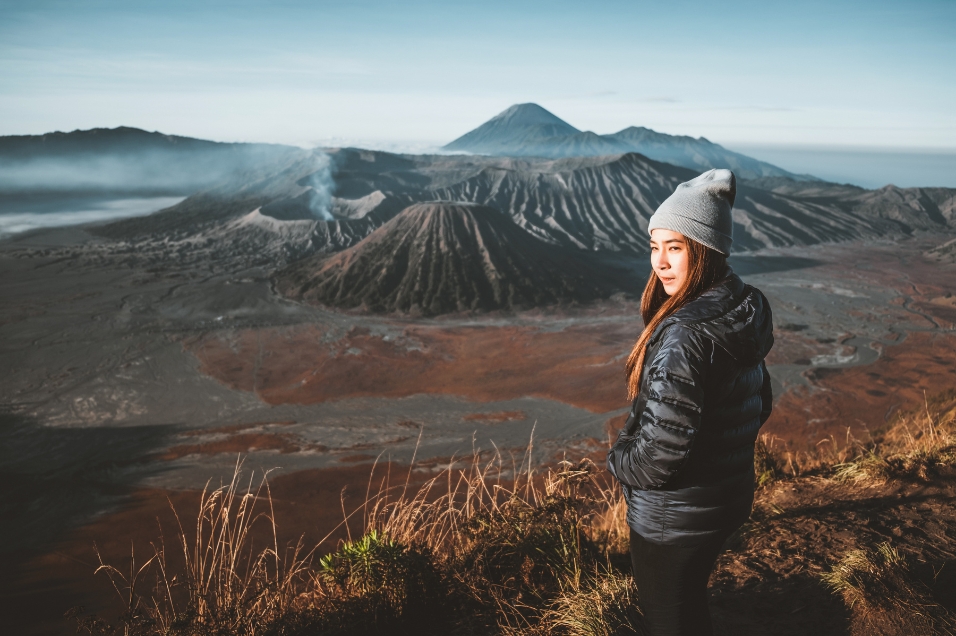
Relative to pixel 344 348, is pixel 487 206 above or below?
above

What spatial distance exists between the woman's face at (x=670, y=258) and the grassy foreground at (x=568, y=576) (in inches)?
52.6

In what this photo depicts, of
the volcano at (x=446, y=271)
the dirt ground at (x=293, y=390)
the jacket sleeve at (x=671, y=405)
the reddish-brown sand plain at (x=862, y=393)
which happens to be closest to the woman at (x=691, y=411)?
the jacket sleeve at (x=671, y=405)

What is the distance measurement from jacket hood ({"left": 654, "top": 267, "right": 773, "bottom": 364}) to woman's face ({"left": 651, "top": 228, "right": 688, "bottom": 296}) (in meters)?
0.11

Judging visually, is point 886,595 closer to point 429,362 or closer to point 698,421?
point 698,421

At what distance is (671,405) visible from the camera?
1.38 meters

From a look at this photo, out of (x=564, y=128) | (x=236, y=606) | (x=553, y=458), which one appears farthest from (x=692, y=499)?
(x=564, y=128)

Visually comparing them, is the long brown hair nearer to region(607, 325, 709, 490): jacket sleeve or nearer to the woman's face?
the woman's face

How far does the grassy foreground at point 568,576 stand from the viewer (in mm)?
2223

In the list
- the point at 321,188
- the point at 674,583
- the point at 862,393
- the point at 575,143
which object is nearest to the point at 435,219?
the point at 862,393

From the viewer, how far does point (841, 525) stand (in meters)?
3.01

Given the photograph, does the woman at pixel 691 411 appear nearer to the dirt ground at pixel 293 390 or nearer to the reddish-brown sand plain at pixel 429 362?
the dirt ground at pixel 293 390

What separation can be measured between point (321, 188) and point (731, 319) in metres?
44.7

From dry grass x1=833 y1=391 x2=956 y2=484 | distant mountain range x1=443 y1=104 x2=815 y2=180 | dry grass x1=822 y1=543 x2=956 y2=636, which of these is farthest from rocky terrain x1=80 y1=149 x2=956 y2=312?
distant mountain range x1=443 y1=104 x2=815 y2=180

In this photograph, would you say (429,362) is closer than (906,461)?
No
